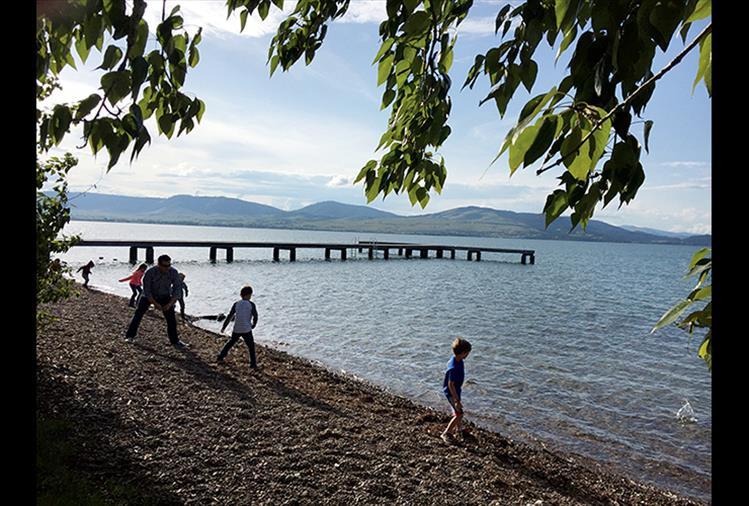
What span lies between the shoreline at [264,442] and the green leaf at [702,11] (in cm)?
642

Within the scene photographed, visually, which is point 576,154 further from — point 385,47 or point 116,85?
point 385,47

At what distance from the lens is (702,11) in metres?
1.17

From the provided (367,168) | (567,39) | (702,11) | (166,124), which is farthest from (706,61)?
(367,168)

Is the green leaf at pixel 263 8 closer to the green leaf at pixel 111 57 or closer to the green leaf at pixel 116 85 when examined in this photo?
the green leaf at pixel 111 57

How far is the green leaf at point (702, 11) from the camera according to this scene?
1.16 m

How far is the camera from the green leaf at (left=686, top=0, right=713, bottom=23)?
1164 mm

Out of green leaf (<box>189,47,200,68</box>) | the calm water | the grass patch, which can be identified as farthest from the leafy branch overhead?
the grass patch

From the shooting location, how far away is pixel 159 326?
1822 centimetres

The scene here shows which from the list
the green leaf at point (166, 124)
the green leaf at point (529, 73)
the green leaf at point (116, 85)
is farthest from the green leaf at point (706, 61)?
the green leaf at point (166, 124)

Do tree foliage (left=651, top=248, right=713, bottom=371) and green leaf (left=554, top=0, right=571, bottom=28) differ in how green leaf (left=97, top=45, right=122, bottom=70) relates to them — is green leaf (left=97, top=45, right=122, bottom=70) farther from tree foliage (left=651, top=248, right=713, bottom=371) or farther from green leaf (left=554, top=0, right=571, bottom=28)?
tree foliage (left=651, top=248, right=713, bottom=371)

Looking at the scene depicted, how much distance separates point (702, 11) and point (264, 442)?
26.4 feet

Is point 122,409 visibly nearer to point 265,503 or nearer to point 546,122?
point 265,503

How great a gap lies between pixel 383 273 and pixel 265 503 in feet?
204
